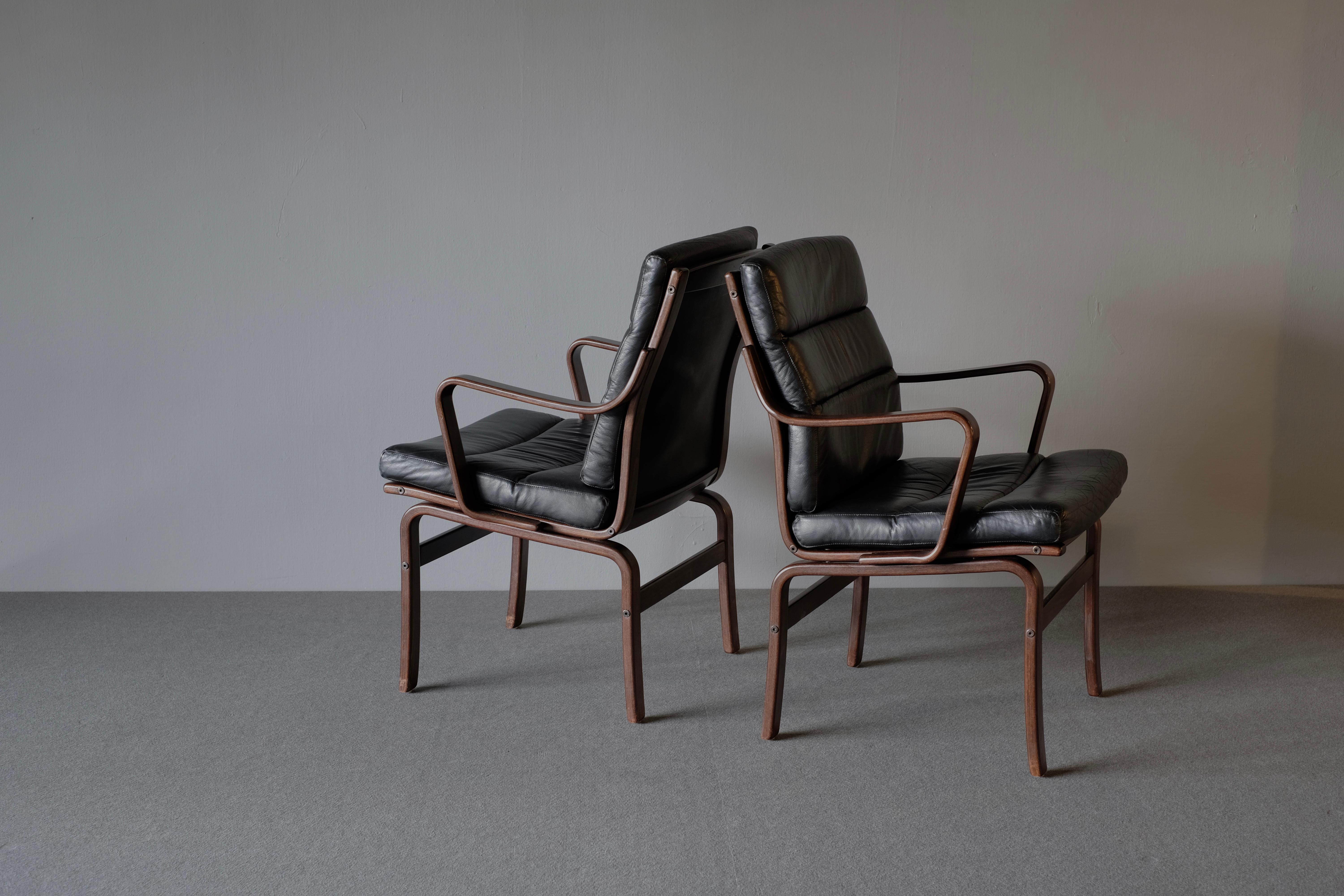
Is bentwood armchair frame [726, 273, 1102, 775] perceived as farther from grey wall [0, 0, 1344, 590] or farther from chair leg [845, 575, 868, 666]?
grey wall [0, 0, 1344, 590]

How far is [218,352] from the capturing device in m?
3.15

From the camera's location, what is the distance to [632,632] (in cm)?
239

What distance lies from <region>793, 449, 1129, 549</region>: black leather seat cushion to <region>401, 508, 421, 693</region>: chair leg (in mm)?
853

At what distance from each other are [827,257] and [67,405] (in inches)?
84.7

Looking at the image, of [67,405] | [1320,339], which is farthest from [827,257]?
[67,405]

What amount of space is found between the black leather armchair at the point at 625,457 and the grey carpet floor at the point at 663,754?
0.24 m

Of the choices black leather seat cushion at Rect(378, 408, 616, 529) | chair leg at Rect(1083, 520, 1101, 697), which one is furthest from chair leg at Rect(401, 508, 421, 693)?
chair leg at Rect(1083, 520, 1101, 697)

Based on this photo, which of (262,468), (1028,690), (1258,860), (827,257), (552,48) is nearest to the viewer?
(1258,860)

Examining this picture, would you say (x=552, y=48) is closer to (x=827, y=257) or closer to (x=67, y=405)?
(x=827, y=257)

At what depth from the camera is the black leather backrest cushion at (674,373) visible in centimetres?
218

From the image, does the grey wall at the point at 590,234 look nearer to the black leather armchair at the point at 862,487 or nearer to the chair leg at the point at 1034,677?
the black leather armchair at the point at 862,487

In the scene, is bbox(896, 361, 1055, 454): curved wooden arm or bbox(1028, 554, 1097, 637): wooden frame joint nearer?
bbox(1028, 554, 1097, 637): wooden frame joint

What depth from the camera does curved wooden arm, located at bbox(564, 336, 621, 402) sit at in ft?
9.41

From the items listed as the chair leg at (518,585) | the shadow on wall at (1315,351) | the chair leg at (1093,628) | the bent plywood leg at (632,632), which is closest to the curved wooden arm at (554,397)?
the bent plywood leg at (632,632)
